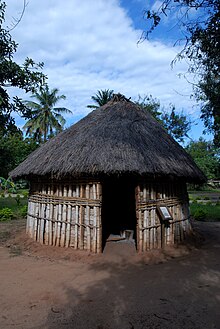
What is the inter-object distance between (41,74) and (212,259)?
7710 millimetres

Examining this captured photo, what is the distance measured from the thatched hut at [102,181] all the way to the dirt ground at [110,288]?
52cm

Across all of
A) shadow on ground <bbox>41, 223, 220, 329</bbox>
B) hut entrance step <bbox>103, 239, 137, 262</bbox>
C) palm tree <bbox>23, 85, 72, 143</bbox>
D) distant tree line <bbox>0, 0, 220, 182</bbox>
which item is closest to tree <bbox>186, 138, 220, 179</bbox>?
distant tree line <bbox>0, 0, 220, 182</bbox>

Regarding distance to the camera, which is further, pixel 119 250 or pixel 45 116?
pixel 45 116

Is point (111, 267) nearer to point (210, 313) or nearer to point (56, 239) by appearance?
point (56, 239)

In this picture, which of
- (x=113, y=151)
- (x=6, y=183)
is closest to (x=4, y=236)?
(x=113, y=151)

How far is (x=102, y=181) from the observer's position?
23.6ft

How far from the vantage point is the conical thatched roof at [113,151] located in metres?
6.77

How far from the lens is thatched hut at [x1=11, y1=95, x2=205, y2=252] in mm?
6879

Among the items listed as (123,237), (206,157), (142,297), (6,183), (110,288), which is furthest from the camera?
(206,157)

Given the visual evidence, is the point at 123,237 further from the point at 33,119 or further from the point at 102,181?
the point at 33,119

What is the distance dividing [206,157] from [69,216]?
34.9 meters

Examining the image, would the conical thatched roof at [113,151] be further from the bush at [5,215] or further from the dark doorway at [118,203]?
the bush at [5,215]

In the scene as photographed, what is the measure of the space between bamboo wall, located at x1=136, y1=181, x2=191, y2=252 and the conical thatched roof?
58 cm

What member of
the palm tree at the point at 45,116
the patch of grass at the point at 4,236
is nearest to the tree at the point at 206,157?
the palm tree at the point at 45,116
